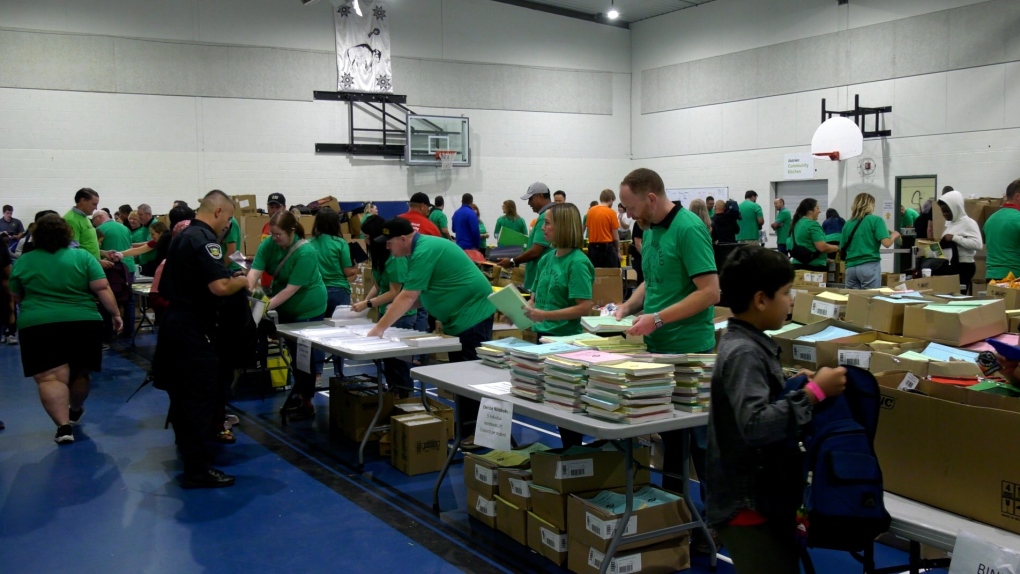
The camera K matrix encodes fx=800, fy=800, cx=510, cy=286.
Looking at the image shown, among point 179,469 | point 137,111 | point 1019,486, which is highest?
point 137,111

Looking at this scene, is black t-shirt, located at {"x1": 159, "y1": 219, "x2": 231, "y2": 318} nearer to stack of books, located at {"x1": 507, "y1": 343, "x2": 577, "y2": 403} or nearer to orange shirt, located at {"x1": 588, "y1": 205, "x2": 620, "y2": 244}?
stack of books, located at {"x1": 507, "y1": 343, "x2": 577, "y2": 403}

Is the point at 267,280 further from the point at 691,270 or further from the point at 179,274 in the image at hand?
the point at 691,270

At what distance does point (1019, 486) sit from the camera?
1.79 metres

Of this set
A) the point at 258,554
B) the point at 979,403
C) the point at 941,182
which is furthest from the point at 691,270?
the point at 941,182

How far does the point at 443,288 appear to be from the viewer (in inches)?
181

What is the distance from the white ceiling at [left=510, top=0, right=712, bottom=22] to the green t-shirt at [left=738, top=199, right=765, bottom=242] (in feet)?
16.7

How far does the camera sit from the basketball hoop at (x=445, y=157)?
15.7 metres

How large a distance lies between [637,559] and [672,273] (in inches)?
43.9

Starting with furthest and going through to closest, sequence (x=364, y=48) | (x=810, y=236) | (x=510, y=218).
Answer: (x=364, y=48) < (x=510, y=218) < (x=810, y=236)

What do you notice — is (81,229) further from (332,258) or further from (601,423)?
(601,423)

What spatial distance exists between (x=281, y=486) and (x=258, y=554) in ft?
2.96

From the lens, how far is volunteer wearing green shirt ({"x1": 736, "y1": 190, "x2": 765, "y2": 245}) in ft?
44.9

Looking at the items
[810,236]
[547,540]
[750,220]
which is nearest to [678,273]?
[547,540]

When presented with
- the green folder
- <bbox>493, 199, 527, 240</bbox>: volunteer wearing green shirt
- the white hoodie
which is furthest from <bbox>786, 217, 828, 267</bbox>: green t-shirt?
<bbox>493, 199, 527, 240</bbox>: volunteer wearing green shirt
